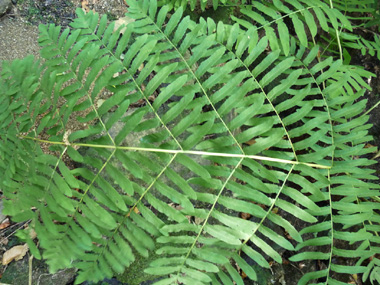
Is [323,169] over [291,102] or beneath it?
Result: beneath

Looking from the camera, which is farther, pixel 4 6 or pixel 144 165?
pixel 4 6

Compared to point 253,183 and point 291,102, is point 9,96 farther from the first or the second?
point 291,102

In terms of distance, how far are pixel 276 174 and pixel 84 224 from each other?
1022 millimetres

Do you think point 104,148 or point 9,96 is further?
point 9,96

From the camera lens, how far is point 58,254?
155cm

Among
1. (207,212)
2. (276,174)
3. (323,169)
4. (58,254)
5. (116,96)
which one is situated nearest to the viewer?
(58,254)

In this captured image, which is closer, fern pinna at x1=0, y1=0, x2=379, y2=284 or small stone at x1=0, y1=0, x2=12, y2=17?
fern pinna at x1=0, y1=0, x2=379, y2=284

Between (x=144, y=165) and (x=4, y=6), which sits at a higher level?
(x=4, y=6)

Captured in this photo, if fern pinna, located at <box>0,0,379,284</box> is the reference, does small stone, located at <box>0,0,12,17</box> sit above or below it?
above

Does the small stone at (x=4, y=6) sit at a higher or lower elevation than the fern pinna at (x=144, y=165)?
higher

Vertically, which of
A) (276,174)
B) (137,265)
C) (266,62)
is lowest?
(137,265)

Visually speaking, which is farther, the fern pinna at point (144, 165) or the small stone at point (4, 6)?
the small stone at point (4, 6)

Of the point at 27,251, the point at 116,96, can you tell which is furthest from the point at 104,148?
the point at 27,251

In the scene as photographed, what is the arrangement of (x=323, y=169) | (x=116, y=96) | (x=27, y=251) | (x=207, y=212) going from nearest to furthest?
(x=116, y=96) → (x=207, y=212) → (x=323, y=169) → (x=27, y=251)
